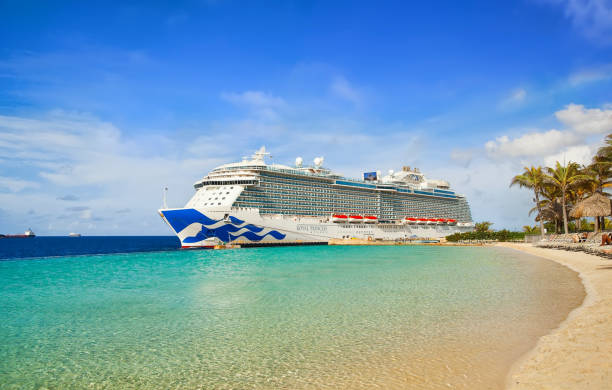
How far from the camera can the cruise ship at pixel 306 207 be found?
44.7 meters

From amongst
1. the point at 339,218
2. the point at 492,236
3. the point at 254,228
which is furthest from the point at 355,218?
the point at 492,236

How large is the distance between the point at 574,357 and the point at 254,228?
4282 centimetres

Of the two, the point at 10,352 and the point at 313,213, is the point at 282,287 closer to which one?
the point at 10,352

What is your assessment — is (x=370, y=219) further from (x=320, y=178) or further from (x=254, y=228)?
(x=254, y=228)

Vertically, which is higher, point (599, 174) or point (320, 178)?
point (320, 178)

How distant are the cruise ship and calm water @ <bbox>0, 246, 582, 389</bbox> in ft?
90.6

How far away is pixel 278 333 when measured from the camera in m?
9.11

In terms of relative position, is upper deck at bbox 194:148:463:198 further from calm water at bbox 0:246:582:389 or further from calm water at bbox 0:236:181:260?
calm water at bbox 0:246:582:389

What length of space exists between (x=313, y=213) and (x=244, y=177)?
14.3 metres

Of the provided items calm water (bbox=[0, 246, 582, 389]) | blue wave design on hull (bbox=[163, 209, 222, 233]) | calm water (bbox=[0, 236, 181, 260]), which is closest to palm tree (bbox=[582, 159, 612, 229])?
calm water (bbox=[0, 246, 582, 389])

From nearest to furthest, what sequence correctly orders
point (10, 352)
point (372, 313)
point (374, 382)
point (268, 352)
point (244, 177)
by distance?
point (374, 382) → point (268, 352) → point (10, 352) → point (372, 313) → point (244, 177)

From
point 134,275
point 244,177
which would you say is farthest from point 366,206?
point 134,275

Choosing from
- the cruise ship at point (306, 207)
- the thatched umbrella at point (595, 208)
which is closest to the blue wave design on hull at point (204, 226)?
the cruise ship at point (306, 207)

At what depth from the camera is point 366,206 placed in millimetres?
68875
